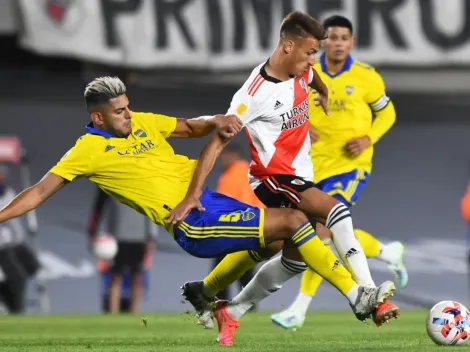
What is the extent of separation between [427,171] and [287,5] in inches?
145

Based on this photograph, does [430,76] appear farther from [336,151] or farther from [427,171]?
[336,151]

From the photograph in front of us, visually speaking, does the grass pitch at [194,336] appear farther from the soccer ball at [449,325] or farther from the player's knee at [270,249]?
the player's knee at [270,249]

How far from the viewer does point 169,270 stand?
16.7 meters

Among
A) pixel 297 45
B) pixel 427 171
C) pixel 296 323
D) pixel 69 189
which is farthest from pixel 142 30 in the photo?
pixel 297 45

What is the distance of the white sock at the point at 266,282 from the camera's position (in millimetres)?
7695

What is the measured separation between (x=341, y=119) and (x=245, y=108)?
214 centimetres

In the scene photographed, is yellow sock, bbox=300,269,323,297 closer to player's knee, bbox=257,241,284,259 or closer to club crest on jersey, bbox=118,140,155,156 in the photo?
player's knee, bbox=257,241,284,259

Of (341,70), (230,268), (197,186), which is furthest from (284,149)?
(341,70)

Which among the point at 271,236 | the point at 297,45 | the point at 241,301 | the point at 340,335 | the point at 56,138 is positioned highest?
the point at 297,45

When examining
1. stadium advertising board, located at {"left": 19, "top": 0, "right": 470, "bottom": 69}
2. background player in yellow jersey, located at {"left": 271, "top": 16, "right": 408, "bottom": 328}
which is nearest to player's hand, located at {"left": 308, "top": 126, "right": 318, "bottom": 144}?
background player in yellow jersey, located at {"left": 271, "top": 16, "right": 408, "bottom": 328}

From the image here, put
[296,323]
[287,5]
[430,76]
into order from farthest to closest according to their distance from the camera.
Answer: [430,76] → [287,5] → [296,323]

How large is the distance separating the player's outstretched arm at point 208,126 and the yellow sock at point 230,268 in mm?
796

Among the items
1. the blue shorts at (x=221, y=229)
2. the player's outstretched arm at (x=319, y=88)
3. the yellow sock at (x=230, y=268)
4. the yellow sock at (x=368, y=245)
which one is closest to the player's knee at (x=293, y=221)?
the blue shorts at (x=221, y=229)

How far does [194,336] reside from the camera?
29.0 ft
